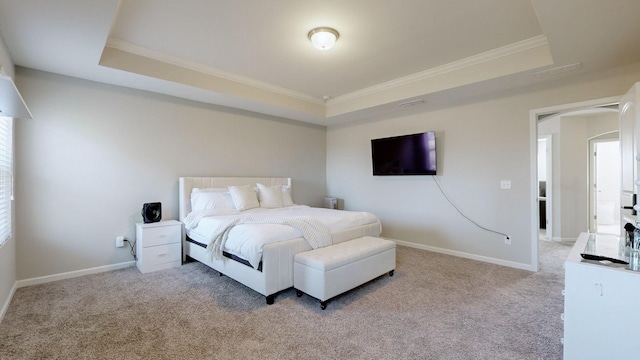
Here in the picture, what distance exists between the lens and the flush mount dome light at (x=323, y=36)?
2.75 metres

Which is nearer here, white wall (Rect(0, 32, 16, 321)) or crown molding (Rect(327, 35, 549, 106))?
white wall (Rect(0, 32, 16, 321))

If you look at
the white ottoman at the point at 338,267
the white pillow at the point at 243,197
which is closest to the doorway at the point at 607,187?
the white ottoman at the point at 338,267

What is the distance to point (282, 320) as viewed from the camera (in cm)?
235

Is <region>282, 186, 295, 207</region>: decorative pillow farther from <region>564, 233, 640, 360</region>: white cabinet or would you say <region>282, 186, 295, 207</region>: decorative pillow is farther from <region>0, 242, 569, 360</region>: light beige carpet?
<region>564, 233, 640, 360</region>: white cabinet

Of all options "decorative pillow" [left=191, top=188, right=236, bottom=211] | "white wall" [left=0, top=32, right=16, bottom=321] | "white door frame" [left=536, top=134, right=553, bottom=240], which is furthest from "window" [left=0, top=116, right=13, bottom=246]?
"white door frame" [left=536, top=134, right=553, bottom=240]

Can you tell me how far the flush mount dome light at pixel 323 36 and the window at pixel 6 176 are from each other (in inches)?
111

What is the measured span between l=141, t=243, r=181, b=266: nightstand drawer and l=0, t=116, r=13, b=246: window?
1.23 m

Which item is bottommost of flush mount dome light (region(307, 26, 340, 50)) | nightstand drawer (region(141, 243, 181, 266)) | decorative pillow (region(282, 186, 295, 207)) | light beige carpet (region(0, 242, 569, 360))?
light beige carpet (region(0, 242, 569, 360))

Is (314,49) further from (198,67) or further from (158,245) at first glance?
(158,245)

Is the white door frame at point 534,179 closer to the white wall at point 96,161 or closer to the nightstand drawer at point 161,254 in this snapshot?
the white wall at point 96,161

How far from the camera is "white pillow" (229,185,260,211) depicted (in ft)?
13.7

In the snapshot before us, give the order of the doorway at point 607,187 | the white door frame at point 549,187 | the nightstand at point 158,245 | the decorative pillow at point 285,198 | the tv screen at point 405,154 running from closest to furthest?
the nightstand at point 158,245, the tv screen at point 405,154, the decorative pillow at point 285,198, the white door frame at point 549,187, the doorway at point 607,187

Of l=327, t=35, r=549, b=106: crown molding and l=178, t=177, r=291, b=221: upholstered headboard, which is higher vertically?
l=327, t=35, r=549, b=106: crown molding

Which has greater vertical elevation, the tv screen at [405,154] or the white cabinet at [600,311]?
the tv screen at [405,154]
